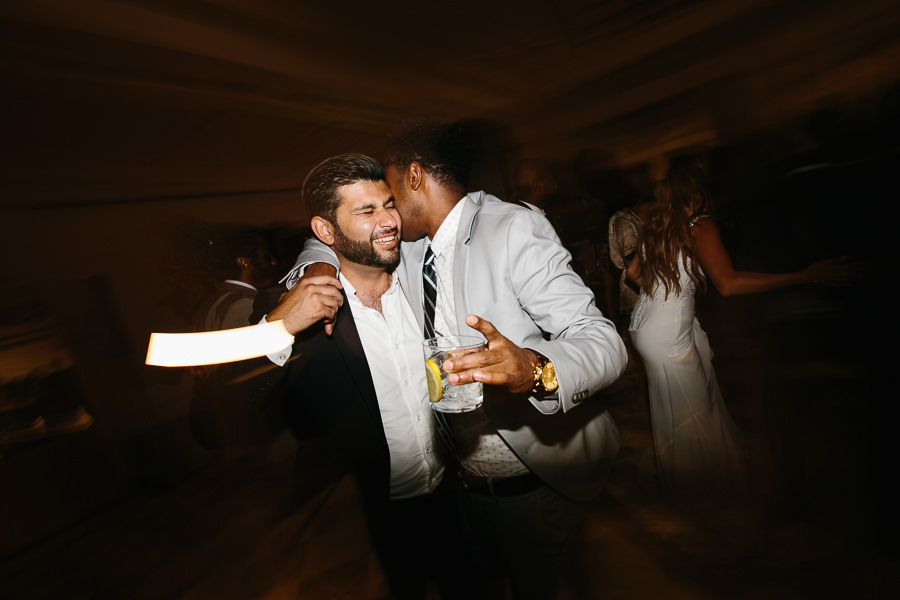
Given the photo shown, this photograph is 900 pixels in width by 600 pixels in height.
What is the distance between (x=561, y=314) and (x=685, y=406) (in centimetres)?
123

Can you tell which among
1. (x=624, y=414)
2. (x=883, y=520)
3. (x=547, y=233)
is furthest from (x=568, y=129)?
(x=883, y=520)

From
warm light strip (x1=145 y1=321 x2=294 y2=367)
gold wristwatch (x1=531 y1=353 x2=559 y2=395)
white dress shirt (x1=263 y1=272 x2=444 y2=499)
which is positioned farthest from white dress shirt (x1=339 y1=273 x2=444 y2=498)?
gold wristwatch (x1=531 y1=353 x2=559 y2=395)

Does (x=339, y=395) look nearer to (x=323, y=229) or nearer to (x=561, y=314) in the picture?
(x=323, y=229)

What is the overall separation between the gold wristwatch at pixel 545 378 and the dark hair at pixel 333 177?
0.63 metres

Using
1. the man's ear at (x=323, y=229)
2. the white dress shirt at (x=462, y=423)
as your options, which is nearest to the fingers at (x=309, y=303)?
the man's ear at (x=323, y=229)

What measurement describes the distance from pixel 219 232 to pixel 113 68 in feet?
1.47

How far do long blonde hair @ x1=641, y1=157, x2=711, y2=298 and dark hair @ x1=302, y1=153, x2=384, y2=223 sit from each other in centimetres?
125

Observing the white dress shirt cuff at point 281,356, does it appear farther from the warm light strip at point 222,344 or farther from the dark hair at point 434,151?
the dark hair at point 434,151

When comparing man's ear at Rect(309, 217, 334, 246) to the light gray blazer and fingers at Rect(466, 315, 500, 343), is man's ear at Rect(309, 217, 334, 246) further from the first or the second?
fingers at Rect(466, 315, 500, 343)

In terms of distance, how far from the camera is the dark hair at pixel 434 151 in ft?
3.37

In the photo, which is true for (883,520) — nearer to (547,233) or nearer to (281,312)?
(547,233)

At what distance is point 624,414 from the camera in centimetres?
235

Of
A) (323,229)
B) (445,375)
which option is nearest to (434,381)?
(445,375)

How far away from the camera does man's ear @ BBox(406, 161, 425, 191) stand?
1.02 metres
